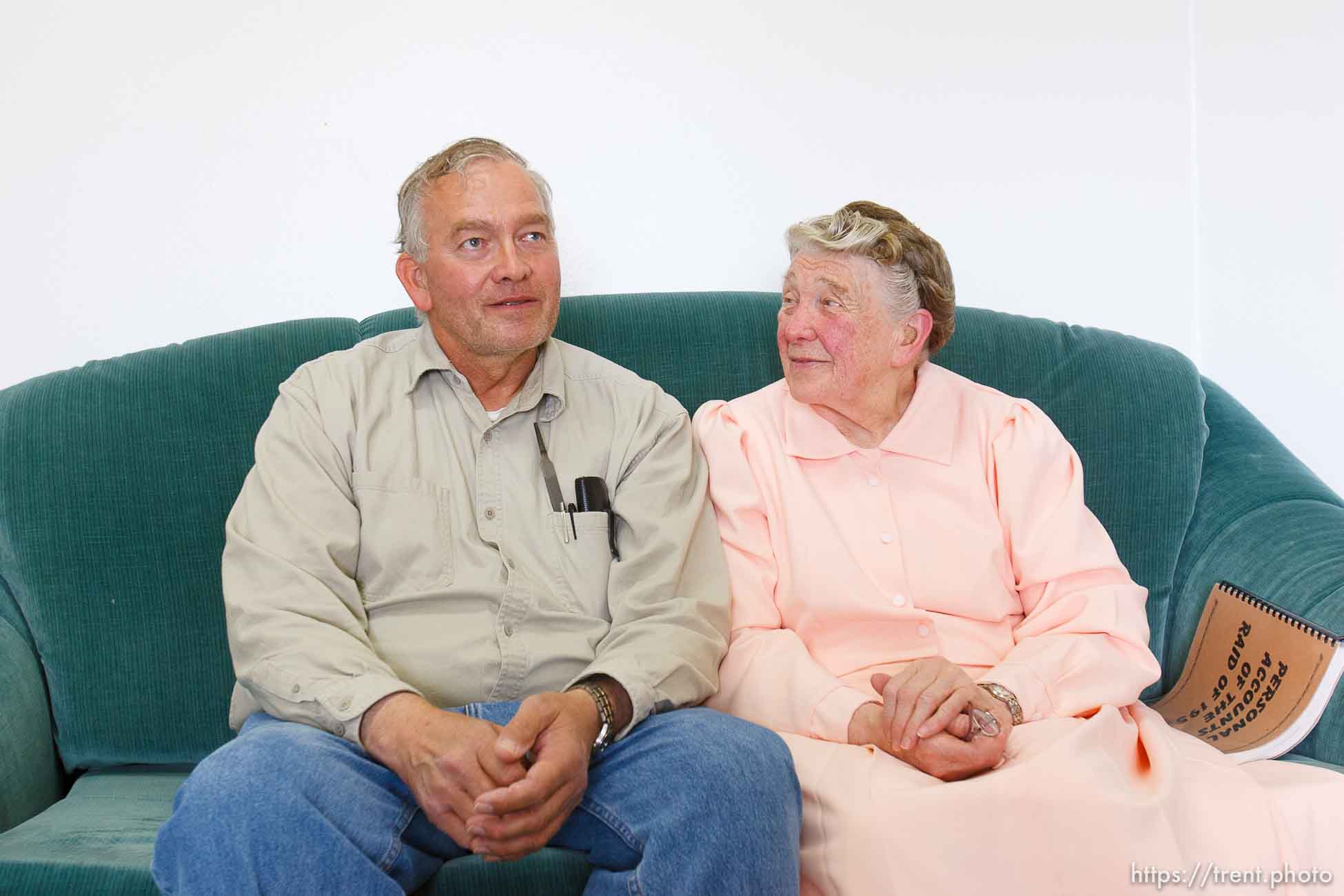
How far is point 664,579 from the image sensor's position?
1.89 meters

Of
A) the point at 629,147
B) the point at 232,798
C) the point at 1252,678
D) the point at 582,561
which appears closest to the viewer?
the point at 232,798

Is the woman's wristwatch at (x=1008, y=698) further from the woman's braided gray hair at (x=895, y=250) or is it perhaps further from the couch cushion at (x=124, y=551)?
the couch cushion at (x=124, y=551)

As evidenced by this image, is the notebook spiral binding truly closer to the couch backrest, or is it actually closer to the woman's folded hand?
the couch backrest

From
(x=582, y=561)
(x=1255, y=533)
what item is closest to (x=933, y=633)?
(x=582, y=561)

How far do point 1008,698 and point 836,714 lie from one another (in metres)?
0.26

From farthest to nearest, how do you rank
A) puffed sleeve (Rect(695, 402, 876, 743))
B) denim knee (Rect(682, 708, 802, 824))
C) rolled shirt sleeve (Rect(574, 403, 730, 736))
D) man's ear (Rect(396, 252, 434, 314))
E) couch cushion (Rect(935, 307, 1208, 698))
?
couch cushion (Rect(935, 307, 1208, 698)) < man's ear (Rect(396, 252, 434, 314)) < puffed sleeve (Rect(695, 402, 876, 743)) < rolled shirt sleeve (Rect(574, 403, 730, 736)) < denim knee (Rect(682, 708, 802, 824))

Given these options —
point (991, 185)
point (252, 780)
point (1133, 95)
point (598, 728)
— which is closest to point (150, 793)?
point (252, 780)

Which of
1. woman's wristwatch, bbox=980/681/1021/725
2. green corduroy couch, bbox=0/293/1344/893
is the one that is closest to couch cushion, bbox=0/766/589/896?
green corduroy couch, bbox=0/293/1344/893

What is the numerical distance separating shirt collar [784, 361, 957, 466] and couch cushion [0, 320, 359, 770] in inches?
39.4

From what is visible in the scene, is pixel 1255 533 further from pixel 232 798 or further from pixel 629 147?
pixel 232 798

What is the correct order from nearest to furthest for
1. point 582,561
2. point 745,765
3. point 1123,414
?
point 745,765 < point 582,561 < point 1123,414

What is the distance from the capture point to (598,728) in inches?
66.4

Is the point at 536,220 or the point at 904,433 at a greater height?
the point at 536,220

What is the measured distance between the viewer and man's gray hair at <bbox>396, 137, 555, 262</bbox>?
204 centimetres
